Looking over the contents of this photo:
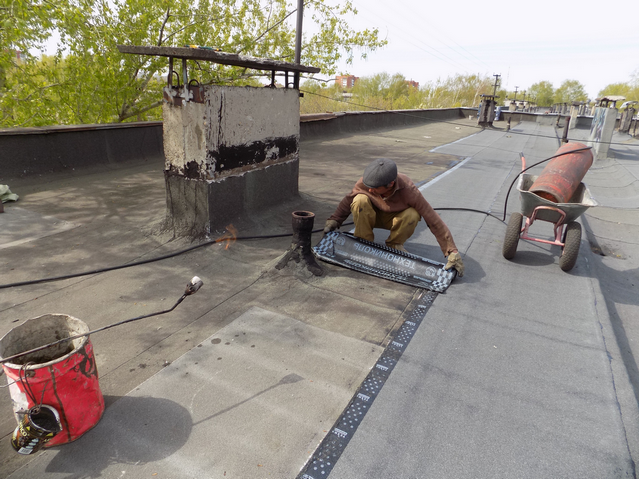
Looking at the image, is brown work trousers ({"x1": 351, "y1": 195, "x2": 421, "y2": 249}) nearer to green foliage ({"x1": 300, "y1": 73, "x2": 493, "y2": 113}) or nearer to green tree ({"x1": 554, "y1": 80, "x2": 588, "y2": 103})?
green foliage ({"x1": 300, "y1": 73, "x2": 493, "y2": 113})

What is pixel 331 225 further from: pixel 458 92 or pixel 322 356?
pixel 458 92

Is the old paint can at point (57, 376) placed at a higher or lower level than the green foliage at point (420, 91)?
lower

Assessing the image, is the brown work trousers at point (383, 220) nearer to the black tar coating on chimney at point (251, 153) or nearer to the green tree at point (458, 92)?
the black tar coating on chimney at point (251, 153)

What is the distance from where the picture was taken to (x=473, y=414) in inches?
102

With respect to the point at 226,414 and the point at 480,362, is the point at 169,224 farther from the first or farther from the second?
the point at 480,362

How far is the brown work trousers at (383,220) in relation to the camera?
4.60 m

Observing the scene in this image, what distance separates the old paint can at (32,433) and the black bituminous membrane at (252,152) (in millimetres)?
3414

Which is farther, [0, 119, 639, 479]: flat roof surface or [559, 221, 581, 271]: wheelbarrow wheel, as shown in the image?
[559, 221, 581, 271]: wheelbarrow wheel

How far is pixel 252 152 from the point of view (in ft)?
18.7

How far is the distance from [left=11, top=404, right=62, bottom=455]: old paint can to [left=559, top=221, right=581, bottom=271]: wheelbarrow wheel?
508cm

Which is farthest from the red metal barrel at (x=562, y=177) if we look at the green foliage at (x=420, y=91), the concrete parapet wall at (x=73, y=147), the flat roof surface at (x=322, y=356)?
the green foliage at (x=420, y=91)

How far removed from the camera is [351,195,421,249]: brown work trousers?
460 cm

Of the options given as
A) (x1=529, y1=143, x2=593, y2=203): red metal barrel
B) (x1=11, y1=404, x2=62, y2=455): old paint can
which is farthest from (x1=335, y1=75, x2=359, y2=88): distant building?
(x1=11, y1=404, x2=62, y2=455): old paint can

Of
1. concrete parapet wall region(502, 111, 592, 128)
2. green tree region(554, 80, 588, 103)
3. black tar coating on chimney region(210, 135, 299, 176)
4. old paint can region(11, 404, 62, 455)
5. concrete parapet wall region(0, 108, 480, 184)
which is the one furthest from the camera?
green tree region(554, 80, 588, 103)
